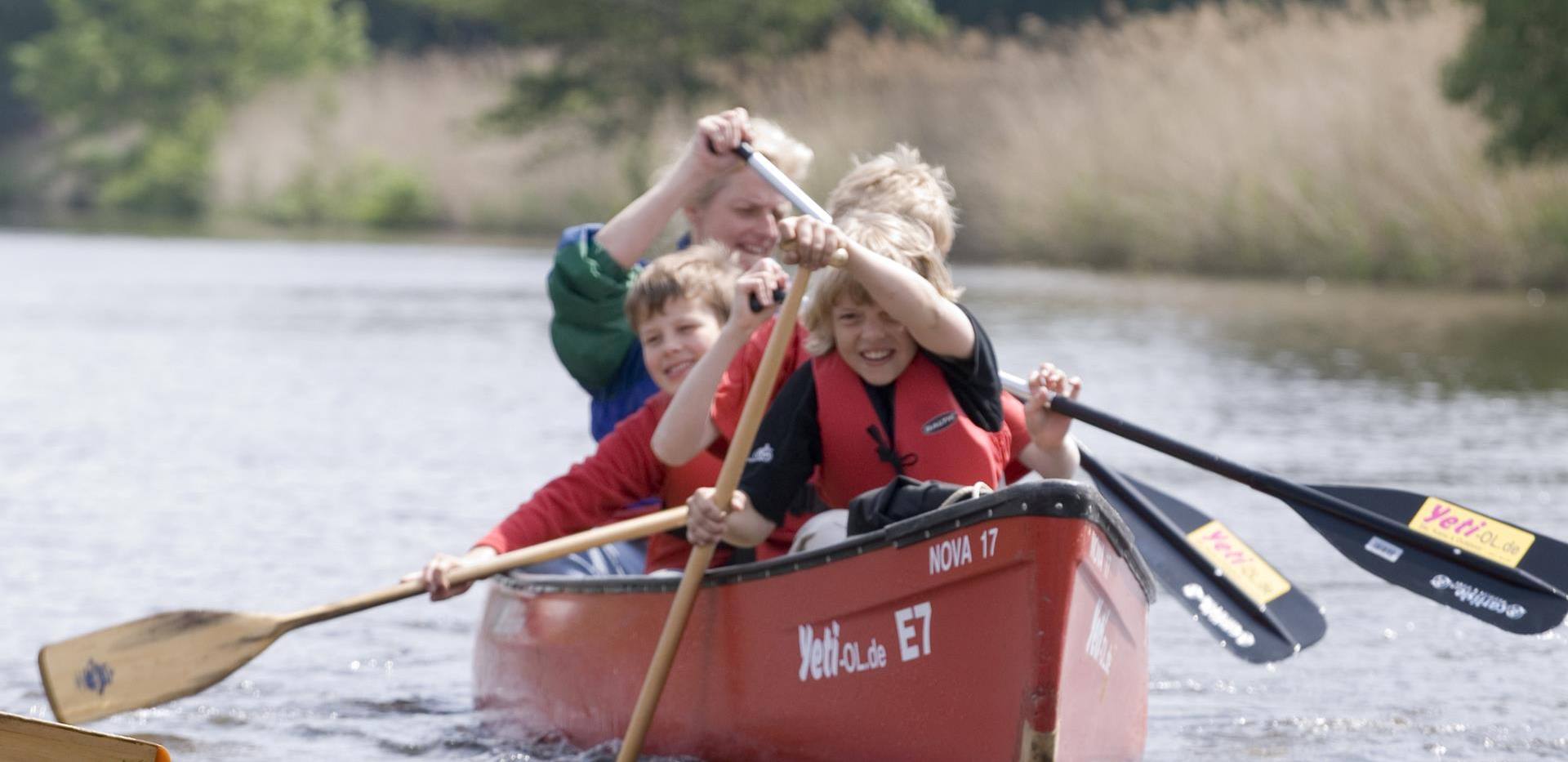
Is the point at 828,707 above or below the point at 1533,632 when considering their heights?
below

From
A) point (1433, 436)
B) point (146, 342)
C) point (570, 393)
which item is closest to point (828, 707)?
point (1433, 436)

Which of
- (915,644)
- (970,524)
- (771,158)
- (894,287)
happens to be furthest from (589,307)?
(970,524)

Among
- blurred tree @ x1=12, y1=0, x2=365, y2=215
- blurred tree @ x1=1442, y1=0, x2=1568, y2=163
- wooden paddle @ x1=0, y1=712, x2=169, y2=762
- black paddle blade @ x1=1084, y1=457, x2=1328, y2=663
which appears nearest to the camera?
wooden paddle @ x1=0, y1=712, x2=169, y2=762

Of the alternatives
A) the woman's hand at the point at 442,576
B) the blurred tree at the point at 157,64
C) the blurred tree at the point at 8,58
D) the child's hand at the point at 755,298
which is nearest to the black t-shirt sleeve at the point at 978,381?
the child's hand at the point at 755,298

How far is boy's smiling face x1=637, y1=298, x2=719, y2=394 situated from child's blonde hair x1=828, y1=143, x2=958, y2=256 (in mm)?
361

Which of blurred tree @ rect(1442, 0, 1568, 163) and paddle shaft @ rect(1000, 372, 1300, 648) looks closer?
paddle shaft @ rect(1000, 372, 1300, 648)

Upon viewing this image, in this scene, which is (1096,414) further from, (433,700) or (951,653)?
(433,700)

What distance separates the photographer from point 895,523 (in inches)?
153

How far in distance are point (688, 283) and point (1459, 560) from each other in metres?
1.89

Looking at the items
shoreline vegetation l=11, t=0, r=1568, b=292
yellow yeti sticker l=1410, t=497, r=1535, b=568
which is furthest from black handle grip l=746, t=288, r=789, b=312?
shoreline vegetation l=11, t=0, r=1568, b=292

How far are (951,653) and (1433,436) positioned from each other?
6.58 meters

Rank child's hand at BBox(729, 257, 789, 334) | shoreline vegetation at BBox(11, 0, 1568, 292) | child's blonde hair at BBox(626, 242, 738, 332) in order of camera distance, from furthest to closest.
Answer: shoreline vegetation at BBox(11, 0, 1568, 292) < child's blonde hair at BBox(626, 242, 738, 332) < child's hand at BBox(729, 257, 789, 334)

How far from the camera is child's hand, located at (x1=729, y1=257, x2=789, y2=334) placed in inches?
154

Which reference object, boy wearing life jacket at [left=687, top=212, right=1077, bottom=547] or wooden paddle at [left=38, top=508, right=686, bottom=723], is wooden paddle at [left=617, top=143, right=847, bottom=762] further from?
wooden paddle at [left=38, top=508, right=686, bottom=723]
